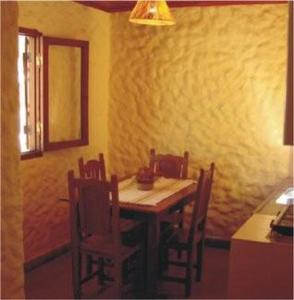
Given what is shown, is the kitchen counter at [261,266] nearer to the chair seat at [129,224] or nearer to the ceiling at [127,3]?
the chair seat at [129,224]

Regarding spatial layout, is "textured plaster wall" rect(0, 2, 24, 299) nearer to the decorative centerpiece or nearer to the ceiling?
the decorative centerpiece

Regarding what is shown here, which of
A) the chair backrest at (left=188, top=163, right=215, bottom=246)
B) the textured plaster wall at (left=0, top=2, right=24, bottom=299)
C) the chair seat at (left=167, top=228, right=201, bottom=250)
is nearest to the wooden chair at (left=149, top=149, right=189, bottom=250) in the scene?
the chair seat at (left=167, top=228, right=201, bottom=250)

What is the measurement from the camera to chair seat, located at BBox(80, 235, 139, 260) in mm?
2959

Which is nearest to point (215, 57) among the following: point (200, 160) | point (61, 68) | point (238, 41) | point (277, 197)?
point (238, 41)

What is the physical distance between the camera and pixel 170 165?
4.00m

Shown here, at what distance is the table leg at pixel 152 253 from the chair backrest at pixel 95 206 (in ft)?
0.87

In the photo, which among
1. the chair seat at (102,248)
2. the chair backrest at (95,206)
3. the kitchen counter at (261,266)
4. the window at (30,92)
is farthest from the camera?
the window at (30,92)

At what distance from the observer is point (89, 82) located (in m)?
4.32

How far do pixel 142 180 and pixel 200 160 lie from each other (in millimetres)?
1120

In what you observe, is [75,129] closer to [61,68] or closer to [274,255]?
[61,68]

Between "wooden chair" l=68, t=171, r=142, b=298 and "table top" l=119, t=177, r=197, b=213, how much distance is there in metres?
0.16

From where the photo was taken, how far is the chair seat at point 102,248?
2959mm

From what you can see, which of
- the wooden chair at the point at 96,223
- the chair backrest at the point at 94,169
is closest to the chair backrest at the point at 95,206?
the wooden chair at the point at 96,223

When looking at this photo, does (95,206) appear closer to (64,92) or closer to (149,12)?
(149,12)
